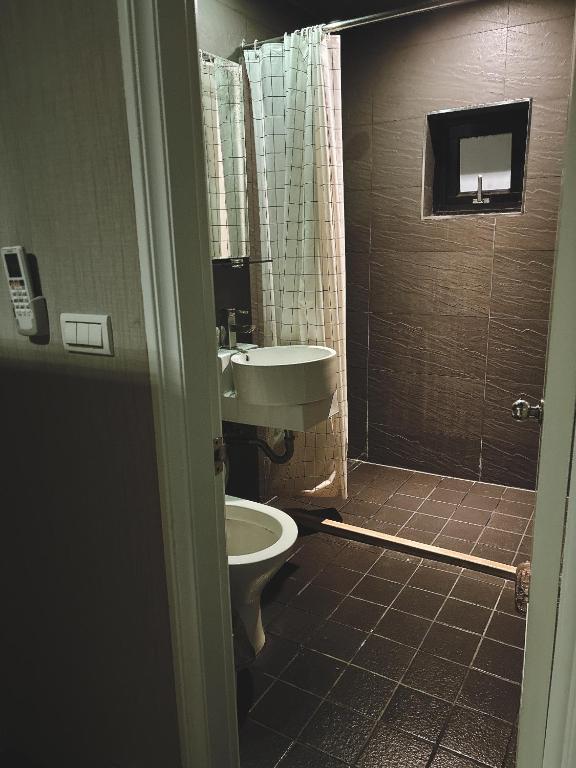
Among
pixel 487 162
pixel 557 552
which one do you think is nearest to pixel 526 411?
pixel 557 552

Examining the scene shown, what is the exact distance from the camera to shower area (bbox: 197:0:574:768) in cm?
193

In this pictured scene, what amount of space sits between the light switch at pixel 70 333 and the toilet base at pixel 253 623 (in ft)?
3.59

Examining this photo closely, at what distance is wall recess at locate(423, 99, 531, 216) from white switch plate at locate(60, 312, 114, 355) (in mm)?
2377

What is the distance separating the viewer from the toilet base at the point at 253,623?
6.13ft

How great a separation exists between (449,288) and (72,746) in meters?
2.58

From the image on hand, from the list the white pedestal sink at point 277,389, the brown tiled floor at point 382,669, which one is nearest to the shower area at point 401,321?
the brown tiled floor at point 382,669

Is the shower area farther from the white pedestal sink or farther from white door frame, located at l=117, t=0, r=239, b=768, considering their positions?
white door frame, located at l=117, t=0, r=239, b=768

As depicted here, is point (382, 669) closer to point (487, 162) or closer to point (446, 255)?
point (446, 255)

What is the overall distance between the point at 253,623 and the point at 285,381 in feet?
2.83

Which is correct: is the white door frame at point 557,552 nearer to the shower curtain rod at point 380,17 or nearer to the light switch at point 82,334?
the light switch at point 82,334

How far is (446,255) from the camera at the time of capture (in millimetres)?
3051

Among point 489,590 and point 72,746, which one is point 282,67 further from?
point 72,746

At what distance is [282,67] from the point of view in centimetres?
251

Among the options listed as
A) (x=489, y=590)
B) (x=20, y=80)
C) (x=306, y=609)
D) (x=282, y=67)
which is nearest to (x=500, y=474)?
(x=489, y=590)
